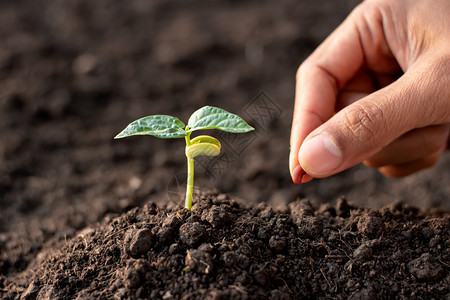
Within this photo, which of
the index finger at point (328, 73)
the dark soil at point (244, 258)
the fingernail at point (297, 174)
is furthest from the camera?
the index finger at point (328, 73)

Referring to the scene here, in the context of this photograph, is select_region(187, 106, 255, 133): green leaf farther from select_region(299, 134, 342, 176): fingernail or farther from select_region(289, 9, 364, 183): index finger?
select_region(289, 9, 364, 183): index finger

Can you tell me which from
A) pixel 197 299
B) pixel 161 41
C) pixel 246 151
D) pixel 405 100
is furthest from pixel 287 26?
pixel 197 299

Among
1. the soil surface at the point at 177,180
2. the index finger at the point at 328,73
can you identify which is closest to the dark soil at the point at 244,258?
the soil surface at the point at 177,180

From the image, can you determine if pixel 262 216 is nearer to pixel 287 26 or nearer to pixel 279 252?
pixel 279 252

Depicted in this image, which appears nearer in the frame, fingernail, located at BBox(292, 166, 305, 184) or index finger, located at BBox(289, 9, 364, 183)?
fingernail, located at BBox(292, 166, 305, 184)

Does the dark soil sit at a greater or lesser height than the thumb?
lesser

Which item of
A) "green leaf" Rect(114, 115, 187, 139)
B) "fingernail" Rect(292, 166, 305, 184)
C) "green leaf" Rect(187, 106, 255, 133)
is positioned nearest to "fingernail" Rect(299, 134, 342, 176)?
"fingernail" Rect(292, 166, 305, 184)

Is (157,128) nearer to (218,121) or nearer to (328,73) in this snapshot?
(218,121)

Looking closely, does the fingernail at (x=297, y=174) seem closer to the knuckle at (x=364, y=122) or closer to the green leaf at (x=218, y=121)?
the knuckle at (x=364, y=122)
